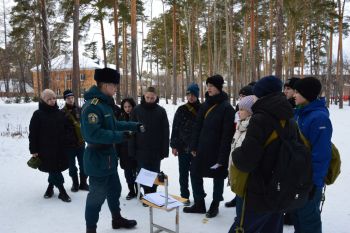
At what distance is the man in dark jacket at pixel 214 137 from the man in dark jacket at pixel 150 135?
2.38 feet

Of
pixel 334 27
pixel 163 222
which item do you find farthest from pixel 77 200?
pixel 334 27

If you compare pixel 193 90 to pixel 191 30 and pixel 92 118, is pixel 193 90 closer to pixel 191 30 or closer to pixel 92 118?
pixel 92 118

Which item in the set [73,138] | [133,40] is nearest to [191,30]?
[133,40]

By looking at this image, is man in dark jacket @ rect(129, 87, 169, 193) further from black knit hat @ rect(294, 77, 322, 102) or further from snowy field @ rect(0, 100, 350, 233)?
black knit hat @ rect(294, 77, 322, 102)

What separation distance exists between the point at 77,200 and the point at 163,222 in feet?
6.05

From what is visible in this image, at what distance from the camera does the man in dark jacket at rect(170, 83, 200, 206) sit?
16.5 ft

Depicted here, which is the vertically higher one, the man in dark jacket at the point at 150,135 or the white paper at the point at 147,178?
the man in dark jacket at the point at 150,135

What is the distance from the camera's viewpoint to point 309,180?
258 centimetres

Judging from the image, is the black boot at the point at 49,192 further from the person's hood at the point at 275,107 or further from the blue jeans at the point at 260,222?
the person's hood at the point at 275,107

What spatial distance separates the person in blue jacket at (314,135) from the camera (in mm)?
3008

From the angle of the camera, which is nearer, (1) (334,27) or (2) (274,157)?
(2) (274,157)

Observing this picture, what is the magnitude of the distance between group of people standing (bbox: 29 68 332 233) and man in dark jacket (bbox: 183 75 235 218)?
0.01m

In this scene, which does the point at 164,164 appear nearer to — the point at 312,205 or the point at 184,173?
the point at 184,173

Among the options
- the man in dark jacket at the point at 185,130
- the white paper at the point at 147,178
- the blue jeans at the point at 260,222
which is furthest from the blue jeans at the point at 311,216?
the man in dark jacket at the point at 185,130
